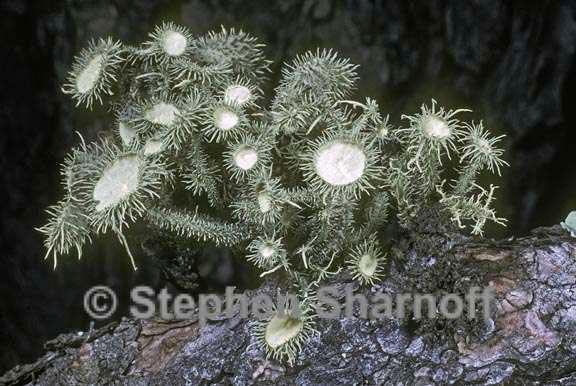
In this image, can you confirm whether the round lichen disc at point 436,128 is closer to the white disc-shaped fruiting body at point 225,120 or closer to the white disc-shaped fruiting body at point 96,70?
the white disc-shaped fruiting body at point 225,120

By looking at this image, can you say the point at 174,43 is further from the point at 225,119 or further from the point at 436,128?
the point at 436,128

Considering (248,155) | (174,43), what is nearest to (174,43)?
(174,43)

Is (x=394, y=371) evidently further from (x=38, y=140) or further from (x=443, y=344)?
(x=38, y=140)

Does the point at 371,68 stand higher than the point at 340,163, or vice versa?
the point at 371,68

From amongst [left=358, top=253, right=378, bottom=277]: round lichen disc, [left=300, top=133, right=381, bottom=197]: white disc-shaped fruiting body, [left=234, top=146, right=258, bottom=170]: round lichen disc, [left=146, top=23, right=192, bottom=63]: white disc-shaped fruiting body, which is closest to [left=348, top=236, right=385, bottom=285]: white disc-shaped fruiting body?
[left=358, top=253, right=378, bottom=277]: round lichen disc

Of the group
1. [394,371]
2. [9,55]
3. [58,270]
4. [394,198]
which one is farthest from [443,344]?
[9,55]
